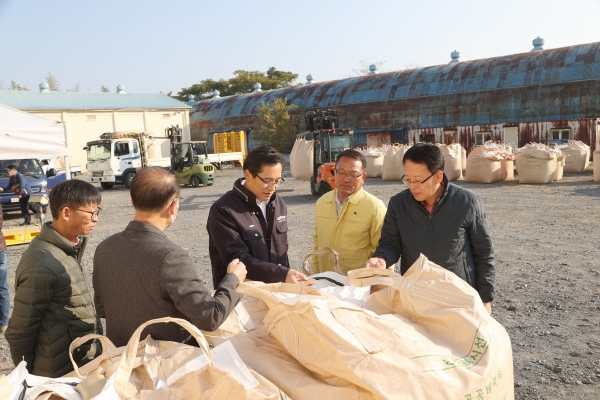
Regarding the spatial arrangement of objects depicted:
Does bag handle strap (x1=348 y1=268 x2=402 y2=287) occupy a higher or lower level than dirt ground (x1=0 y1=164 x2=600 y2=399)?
higher

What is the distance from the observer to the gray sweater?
1.81 metres

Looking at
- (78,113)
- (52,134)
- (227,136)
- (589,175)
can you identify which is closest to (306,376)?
(52,134)

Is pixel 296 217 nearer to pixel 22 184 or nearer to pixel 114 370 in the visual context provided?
pixel 22 184

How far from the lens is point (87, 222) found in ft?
8.36

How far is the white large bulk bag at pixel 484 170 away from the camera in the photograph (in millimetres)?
16450

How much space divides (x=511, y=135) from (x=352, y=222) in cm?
2127

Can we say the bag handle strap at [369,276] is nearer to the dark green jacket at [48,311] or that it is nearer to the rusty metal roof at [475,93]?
the dark green jacket at [48,311]

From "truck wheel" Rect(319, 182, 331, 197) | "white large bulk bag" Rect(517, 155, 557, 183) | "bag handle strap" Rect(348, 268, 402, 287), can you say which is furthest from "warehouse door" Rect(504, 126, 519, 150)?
"bag handle strap" Rect(348, 268, 402, 287)

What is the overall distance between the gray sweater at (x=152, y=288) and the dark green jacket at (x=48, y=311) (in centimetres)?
43

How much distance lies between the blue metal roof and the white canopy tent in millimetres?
26439

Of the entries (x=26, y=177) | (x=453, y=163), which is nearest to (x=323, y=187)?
(x=453, y=163)

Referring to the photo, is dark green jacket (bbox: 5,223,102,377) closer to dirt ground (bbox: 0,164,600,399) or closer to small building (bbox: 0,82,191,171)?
dirt ground (bbox: 0,164,600,399)

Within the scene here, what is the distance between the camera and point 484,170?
1648 cm

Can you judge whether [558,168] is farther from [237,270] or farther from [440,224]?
[237,270]
